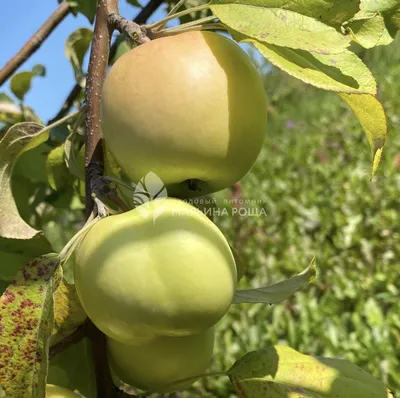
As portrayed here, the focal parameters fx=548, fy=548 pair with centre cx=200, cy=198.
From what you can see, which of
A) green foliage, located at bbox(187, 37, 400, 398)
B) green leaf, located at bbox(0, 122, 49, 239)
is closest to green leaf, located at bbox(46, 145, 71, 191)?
green leaf, located at bbox(0, 122, 49, 239)

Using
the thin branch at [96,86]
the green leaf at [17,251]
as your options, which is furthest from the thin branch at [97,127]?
the green leaf at [17,251]

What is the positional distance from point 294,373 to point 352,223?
5.85 feet

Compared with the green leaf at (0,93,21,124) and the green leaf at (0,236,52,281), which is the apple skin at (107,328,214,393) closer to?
→ the green leaf at (0,236,52,281)

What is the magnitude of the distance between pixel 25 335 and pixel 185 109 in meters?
0.22

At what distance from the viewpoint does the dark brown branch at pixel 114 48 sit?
854 mm

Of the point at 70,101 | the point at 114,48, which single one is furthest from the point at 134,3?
the point at 70,101

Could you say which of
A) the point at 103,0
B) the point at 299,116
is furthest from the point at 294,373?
the point at 299,116

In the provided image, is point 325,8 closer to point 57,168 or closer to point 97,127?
point 97,127

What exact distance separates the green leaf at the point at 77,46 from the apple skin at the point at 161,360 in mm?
442

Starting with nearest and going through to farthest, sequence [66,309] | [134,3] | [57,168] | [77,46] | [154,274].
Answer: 1. [154,274]
2. [66,309]
3. [57,168]
4. [77,46]
5. [134,3]

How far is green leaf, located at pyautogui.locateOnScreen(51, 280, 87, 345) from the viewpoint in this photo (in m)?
0.52

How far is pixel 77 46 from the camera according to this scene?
82cm

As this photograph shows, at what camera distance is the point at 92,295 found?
435 millimetres

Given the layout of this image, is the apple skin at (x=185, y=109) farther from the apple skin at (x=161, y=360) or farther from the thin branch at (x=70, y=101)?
the thin branch at (x=70, y=101)
